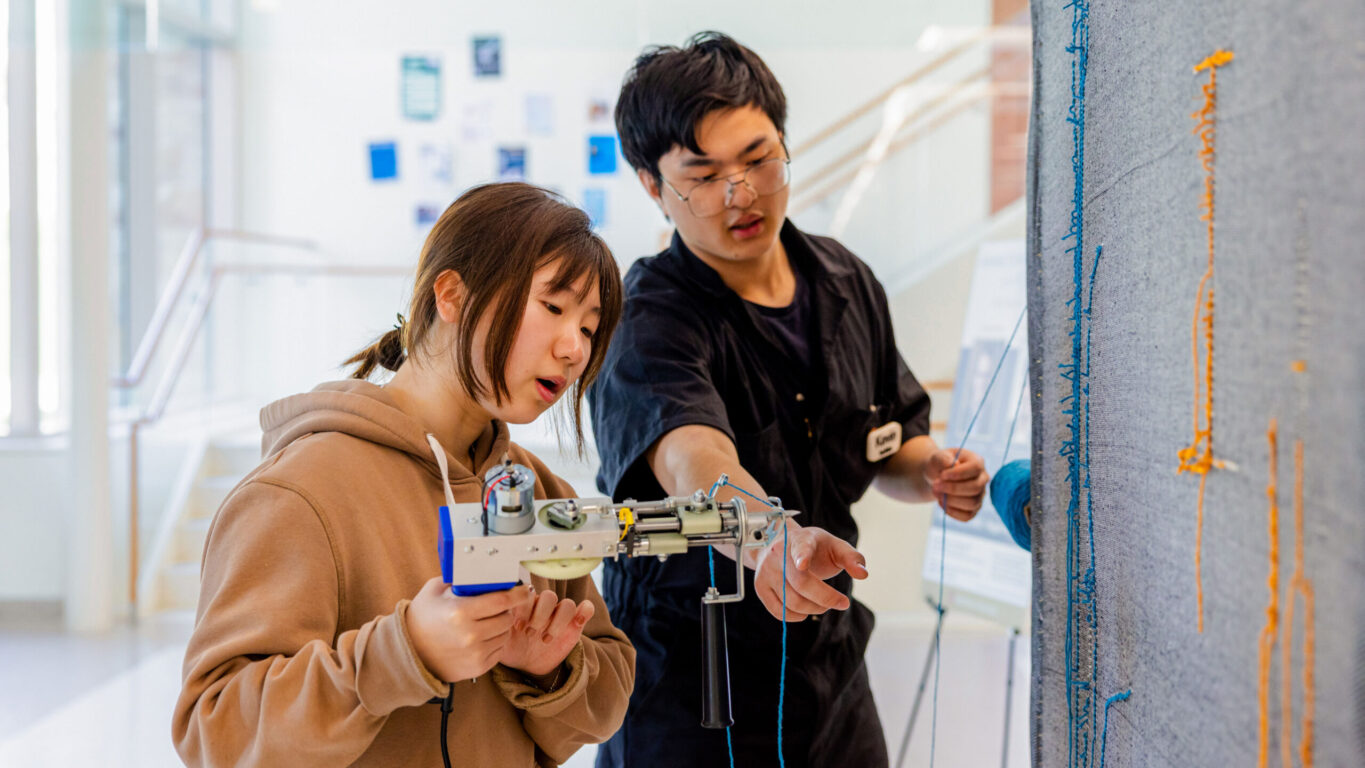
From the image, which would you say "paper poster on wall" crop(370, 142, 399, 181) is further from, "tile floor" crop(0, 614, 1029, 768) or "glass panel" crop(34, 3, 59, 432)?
"tile floor" crop(0, 614, 1029, 768)

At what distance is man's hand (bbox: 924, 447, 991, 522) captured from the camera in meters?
1.33

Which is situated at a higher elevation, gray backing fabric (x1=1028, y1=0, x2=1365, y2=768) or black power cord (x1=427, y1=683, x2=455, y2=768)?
gray backing fabric (x1=1028, y1=0, x2=1365, y2=768)

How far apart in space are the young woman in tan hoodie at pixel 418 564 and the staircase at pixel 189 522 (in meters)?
3.22

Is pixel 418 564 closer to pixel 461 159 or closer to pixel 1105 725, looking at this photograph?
pixel 1105 725

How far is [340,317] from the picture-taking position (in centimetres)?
467

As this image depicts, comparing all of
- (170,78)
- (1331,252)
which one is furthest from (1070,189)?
(170,78)

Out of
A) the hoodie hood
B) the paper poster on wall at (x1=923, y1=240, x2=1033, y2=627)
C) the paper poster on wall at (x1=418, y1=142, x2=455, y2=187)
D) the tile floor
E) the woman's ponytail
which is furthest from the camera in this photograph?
the paper poster on wall at (x1=418, y1=142, x2=455, y2=187)

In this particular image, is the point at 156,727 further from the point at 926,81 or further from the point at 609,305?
the point at 926,81

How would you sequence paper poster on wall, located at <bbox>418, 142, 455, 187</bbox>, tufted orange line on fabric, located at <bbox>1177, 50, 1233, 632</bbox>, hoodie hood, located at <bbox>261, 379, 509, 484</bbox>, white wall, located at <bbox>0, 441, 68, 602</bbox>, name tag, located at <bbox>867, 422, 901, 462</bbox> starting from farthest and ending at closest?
paper poster on wall, located at <bbox>418, 142, 455, 187</bbox> → white wall, located at <bbox>0, 441, 68, 602</bbox> → name tag, located at <bbox>867, 422, 901, 462</bbox> → hoodie hood, located at <bbox>261, 379, 509, 484</bbox> → tufted orange line on fabric, located at <bbox>1177, 50, 1233, 632</bbox>

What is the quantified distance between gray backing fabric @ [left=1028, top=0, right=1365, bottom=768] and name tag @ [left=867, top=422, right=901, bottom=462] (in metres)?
0.38

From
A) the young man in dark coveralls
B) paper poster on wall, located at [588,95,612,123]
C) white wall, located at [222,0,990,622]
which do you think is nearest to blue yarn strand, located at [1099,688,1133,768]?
the young man in dark coveralls

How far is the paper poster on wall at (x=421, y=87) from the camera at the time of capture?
443 centimetres

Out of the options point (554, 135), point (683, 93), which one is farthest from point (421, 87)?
point (683, 93)

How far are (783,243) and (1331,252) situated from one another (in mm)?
991
